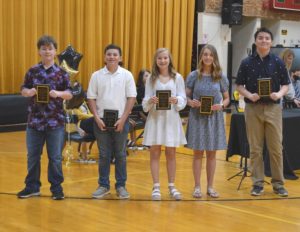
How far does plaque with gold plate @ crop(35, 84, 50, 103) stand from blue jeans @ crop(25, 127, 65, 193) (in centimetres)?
32

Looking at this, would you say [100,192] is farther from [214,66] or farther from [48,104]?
[214,66]

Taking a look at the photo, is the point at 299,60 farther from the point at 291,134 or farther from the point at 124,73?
the point at 124,73

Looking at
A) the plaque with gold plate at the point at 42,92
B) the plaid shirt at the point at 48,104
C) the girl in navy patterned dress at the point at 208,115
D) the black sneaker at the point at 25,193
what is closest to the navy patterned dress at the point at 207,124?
the girl in navy patterned dress at the point at 208,115

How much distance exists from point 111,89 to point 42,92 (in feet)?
2.23

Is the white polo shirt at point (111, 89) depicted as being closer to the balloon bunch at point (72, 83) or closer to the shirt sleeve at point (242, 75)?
the shirt sleeve at point (242, 75)

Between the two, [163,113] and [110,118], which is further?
[163,113]

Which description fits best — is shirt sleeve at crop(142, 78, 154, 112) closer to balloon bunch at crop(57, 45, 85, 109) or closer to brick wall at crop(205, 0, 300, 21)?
balloon bunch at crop(57, 45, 85, 109)

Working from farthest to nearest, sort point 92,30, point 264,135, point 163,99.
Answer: point 92,30 < point 264,135 < point 163,99

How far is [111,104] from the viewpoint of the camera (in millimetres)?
5402

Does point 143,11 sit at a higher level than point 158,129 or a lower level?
higher

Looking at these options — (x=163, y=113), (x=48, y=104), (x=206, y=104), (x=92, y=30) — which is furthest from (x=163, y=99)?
(x=92, y=30)

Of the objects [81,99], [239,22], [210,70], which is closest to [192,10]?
[239,22]

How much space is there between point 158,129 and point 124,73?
67 centimetres

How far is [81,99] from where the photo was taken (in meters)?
7.58
